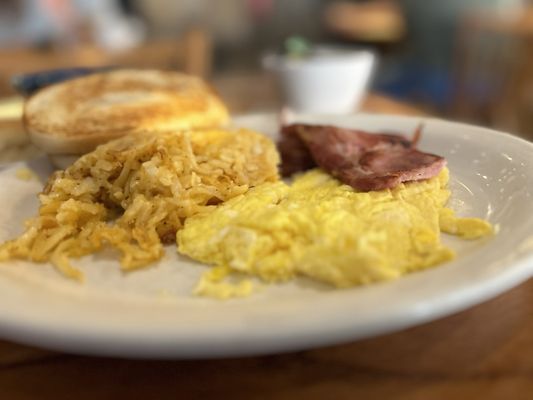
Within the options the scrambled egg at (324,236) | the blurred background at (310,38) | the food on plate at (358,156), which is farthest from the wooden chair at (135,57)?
the scrambled egg at (324,236)

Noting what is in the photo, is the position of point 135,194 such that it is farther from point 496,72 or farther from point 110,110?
point 496,72

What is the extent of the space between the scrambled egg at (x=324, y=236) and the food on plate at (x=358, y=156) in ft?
0.13

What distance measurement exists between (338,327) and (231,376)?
0.67 feet

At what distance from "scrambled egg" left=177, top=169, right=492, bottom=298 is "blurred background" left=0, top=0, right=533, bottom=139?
1.44 metres

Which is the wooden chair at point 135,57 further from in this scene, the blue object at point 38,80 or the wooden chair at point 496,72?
the wooden chair at point 496,72

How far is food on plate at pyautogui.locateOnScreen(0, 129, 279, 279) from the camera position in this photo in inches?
38.2

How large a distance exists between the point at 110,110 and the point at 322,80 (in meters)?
0.83

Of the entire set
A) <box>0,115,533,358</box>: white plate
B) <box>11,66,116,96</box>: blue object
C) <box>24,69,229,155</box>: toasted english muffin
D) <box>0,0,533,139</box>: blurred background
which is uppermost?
<box>0,115,533,358</box>: white plate

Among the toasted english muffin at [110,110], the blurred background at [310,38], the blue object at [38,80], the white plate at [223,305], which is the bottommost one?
the blurred background at [310,38]

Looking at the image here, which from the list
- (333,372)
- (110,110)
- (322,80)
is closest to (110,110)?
(110,110)

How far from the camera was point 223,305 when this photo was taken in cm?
77

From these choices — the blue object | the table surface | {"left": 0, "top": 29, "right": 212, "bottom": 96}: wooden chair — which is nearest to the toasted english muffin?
the blue object

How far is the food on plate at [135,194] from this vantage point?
3.18 feet

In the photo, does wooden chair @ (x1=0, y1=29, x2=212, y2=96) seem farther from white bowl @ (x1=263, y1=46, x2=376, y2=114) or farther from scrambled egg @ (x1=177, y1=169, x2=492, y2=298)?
scrambled egg @ (x1=177, y1=169, x2=492, y2=298)
